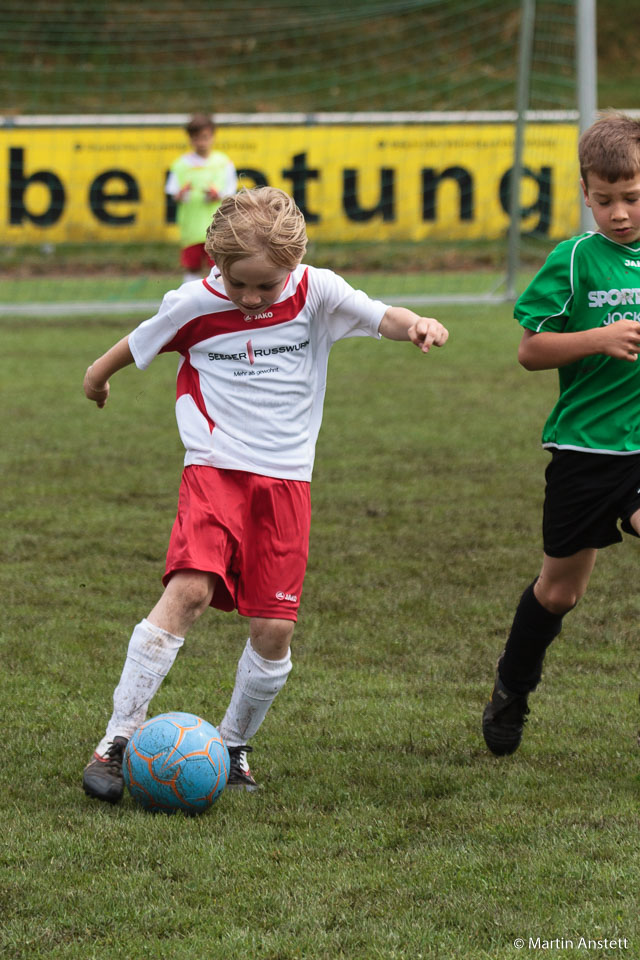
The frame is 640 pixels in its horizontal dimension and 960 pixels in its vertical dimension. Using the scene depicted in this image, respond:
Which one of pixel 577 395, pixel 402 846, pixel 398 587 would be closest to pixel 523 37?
pixel 398 587

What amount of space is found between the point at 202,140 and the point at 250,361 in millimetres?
8261

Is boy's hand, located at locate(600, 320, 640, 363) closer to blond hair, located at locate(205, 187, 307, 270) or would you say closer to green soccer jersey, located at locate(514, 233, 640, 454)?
green soccer jersey, located at locate(514, 233, 640, 454)

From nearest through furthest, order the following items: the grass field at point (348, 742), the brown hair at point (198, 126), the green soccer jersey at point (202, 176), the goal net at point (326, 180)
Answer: the grass field at point (348, 742), the brown hair at point (198, 126), the green soccer jersey at point (202, 176), the goal net at point (326, 180)

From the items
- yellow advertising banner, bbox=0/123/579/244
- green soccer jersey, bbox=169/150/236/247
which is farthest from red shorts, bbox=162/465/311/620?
yellow advertising banner, bbox=0/123/579/244

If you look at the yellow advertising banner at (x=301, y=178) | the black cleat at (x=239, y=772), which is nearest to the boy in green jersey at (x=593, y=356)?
the black cleat at (x=239, y=772)

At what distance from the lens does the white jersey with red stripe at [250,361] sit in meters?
3.31

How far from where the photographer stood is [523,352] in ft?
10.8

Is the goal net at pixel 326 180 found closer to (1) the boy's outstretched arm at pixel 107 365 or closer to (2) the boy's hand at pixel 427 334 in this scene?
(1) the boy's outstretched arm at pixel 107 365

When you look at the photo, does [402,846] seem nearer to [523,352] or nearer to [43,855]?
[43,855]

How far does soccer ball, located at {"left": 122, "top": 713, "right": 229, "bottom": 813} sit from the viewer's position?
3.10 m

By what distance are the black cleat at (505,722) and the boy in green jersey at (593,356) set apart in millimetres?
404

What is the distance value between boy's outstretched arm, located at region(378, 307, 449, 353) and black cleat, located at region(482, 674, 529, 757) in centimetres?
100

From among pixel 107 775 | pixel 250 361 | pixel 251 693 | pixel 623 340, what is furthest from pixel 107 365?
pixel 623 340

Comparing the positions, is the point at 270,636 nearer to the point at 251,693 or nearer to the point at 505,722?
the point at 251,693
